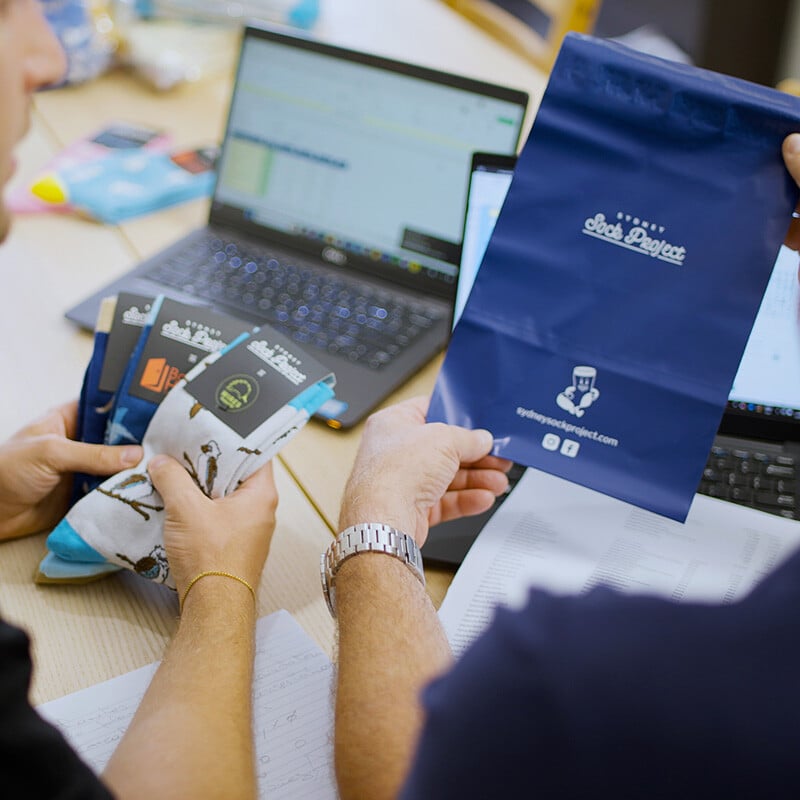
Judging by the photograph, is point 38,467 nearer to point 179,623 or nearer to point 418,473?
point 179,623

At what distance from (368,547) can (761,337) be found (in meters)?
0.51

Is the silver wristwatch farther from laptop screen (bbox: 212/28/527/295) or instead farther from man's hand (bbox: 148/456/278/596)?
laptop screen (bbox: 212/28/527/295)

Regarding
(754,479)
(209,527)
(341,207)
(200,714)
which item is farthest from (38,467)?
(754,479)

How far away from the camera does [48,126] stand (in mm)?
1753

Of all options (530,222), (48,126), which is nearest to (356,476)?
(530,222)

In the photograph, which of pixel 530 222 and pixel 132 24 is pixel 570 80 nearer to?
pixel 530 222

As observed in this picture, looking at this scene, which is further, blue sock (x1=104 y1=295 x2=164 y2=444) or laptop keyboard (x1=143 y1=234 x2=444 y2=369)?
laptop keyboard (x1=143 y1=234 x2=444 y2=369)

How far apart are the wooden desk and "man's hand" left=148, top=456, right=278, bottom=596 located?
0.24ft

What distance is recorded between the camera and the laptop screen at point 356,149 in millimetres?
1246

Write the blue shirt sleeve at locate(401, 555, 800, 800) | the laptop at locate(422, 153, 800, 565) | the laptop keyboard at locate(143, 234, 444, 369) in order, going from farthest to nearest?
the laptop keyboard at locate(143, 234, 444, 369)
the laptop at locate(422, 153, 800, 565)
the blue shirt sleeve at locate(401, 555, 800, 800)

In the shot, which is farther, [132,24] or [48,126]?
[132,24]

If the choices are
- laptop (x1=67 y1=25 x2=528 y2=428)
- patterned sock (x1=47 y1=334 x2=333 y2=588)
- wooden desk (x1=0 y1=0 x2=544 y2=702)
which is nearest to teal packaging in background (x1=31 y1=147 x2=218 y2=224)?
wooden desk (x1=0 y1=0 x2=544 y2=702)

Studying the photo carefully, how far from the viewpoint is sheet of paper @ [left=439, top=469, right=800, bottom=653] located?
89 cm

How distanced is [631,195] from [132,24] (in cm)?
152
